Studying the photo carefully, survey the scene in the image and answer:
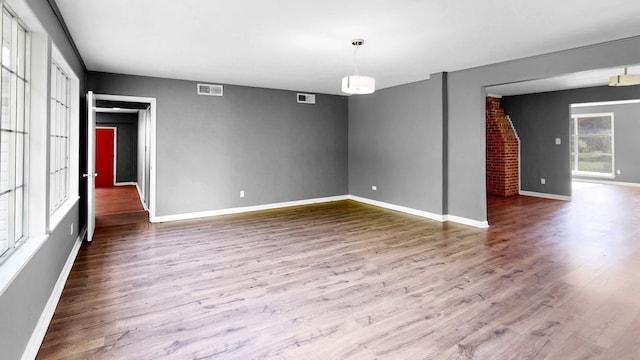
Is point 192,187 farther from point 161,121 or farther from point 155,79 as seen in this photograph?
point 155,79

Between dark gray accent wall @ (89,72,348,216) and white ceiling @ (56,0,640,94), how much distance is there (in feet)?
2.76

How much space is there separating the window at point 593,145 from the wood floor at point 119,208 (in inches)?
478

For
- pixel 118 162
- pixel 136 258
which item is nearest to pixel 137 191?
pixel 118 162

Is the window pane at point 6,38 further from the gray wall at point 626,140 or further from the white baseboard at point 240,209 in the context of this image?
the gray wall at point 626,140

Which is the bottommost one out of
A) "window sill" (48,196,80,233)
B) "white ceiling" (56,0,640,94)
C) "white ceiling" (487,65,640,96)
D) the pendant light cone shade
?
"window sill" (48,196,80,233)

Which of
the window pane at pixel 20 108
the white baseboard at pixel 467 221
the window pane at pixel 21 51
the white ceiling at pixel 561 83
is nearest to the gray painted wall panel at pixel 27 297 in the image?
the window pane at pixel 20 108

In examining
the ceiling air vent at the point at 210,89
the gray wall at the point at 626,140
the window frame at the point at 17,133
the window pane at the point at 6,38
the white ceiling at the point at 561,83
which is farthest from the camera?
the gray wall at the point at 626,140

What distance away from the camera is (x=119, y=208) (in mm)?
6906

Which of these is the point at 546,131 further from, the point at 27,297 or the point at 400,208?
the point at 27,297

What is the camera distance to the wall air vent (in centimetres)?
720

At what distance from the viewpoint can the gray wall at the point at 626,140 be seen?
944 cm

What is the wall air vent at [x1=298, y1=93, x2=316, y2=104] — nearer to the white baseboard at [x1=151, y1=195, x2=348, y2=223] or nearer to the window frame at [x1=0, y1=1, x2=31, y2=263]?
the white baseboard at [x1=151, y1=195, x2=348, y2=223]

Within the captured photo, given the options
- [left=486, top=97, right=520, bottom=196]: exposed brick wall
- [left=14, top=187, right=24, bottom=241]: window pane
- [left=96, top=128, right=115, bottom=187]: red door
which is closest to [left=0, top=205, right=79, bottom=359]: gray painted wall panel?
[left=14, top=187, right=24, bottom=241]: window pane

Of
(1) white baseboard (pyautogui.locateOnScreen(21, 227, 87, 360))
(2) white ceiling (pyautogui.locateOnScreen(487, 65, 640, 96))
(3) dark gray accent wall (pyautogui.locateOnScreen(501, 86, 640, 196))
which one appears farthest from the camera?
(3) dark gray accent wall (pyautogui.locateOnScreen(501, 86, 640, 196))
